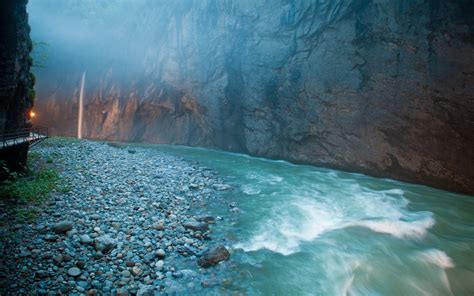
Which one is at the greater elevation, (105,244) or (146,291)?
(105,244)

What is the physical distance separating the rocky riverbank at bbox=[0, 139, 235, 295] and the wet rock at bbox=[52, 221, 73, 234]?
2cm

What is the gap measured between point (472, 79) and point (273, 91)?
9.71 meters

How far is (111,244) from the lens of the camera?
4734 millimetres

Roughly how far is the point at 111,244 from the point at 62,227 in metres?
1.15

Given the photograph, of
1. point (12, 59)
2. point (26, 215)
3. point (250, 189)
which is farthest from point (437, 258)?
point (12, 59)

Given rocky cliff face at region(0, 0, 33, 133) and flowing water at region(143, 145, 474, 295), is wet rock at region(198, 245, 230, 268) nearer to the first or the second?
flowing water at region(143, 145, 474, 295)

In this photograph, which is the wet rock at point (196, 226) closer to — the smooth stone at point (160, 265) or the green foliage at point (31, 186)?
the smooth stone at point (160, 265)

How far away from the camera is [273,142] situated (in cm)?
1661

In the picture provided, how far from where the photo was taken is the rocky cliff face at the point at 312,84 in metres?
9.88

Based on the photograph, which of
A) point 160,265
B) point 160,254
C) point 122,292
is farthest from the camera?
point 160,254

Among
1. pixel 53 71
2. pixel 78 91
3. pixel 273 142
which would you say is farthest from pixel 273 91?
pixel 53 71

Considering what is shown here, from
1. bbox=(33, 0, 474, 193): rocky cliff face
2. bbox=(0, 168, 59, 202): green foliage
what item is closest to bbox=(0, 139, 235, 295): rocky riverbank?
bbox=(0, 168, 59, 202): green foliage

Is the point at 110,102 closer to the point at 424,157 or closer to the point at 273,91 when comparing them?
the point at 273,91

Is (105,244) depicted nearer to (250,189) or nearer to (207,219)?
(207,219)
